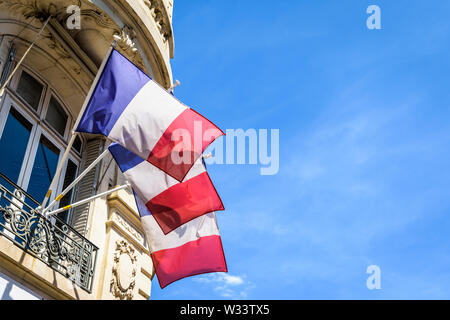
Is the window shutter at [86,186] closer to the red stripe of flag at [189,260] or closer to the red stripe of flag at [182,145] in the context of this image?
the red stripe of flag at [189,260]

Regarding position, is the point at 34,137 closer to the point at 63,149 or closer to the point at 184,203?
the point at 63,149

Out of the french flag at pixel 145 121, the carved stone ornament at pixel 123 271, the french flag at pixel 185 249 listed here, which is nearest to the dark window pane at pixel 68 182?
the carved stone ornament at pixel 123 271

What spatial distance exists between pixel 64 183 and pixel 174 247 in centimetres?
341

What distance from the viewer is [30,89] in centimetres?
1066

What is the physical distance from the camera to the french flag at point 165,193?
8.81 metres

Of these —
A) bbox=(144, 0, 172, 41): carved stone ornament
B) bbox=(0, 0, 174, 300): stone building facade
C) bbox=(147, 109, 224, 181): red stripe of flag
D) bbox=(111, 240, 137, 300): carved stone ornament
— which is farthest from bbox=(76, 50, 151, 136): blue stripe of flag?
bbox=(144, 0, 172, 41): carved stone ornament

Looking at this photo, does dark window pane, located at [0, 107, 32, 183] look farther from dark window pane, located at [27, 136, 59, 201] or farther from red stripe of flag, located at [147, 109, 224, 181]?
red stripe of flag, located at [147, 109, 224, 181]

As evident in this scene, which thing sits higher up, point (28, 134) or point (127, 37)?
point (127, 37)

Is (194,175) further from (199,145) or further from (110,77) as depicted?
(110,77)

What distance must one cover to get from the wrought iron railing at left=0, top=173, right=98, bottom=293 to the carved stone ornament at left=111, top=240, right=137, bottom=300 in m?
0.62

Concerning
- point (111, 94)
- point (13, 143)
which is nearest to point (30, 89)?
point (13, 143)

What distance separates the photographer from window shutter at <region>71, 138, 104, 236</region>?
10.4 meters
